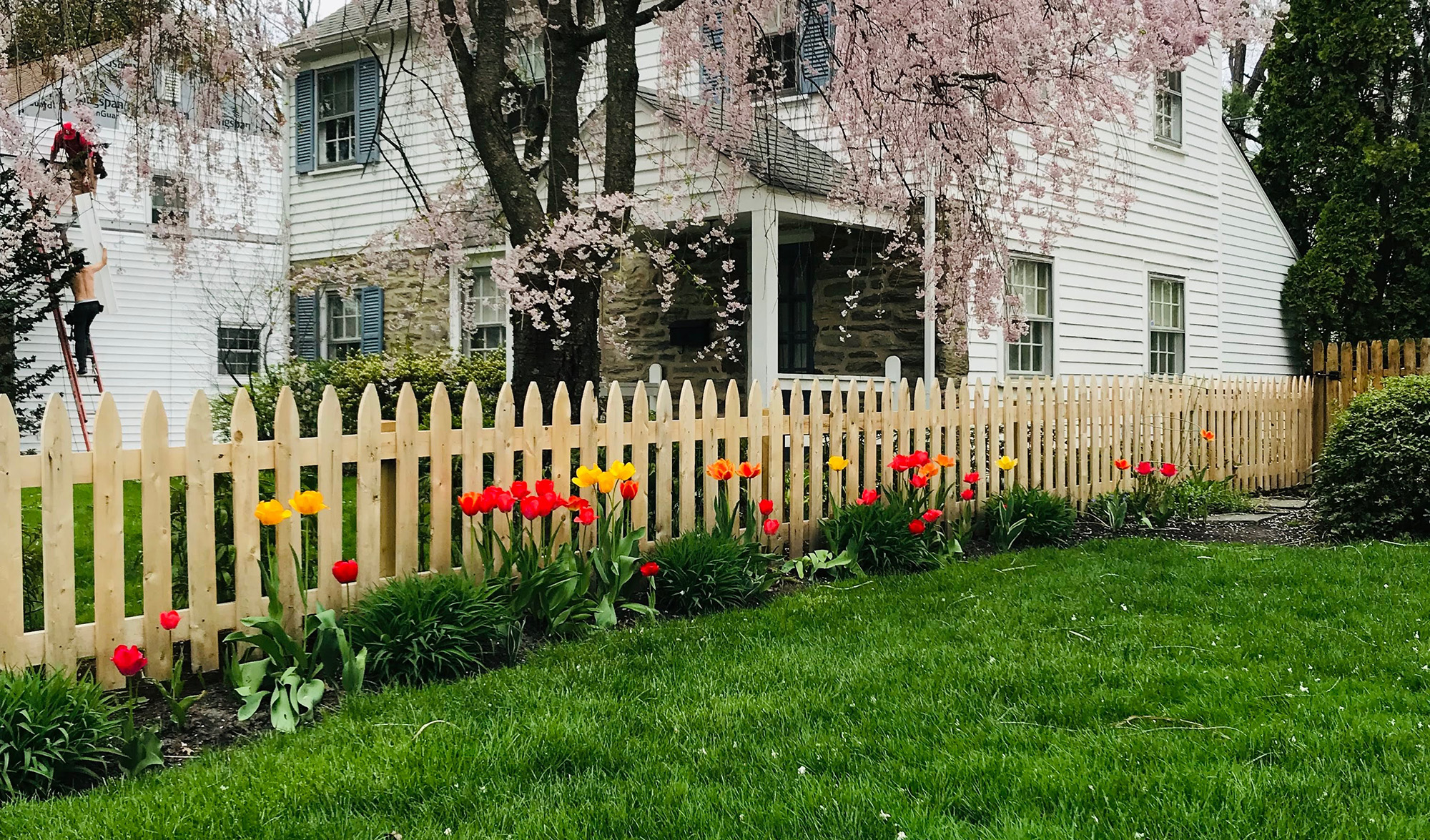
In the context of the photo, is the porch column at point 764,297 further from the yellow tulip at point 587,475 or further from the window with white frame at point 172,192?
the yellow tulip at point 587,475

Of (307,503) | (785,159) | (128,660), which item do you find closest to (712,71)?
(785,159)

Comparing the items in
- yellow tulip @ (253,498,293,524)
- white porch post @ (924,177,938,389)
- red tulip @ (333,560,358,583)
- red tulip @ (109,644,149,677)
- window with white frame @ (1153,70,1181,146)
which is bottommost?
red tulip @ (109,644,149,677)

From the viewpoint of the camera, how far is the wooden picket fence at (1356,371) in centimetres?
1292

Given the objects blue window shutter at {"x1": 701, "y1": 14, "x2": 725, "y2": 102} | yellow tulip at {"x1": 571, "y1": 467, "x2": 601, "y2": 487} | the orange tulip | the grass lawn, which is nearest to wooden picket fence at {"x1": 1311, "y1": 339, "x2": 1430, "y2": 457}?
blue window shutter at {"x1": 701, "y1": 14, "x2": 725, "y2": 102}

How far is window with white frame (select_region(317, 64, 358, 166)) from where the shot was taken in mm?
14875

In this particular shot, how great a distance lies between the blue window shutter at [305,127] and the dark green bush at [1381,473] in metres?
12.8

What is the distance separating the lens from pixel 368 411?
461 centimetres

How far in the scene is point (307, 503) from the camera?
396cm

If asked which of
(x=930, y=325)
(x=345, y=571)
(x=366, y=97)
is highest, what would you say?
(x=366, y=97)

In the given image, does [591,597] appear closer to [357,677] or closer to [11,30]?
[357,677]

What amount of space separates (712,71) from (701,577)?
4.03 m

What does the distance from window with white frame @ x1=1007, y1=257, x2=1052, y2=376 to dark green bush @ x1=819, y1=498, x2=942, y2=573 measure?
6394 mm

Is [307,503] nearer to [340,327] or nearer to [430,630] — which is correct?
[430,630]

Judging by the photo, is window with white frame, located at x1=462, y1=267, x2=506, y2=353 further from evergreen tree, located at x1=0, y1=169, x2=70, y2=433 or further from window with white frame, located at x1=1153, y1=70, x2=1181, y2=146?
window with white frame, located at x1=1153, y1=70, x2=1181, y2=146
